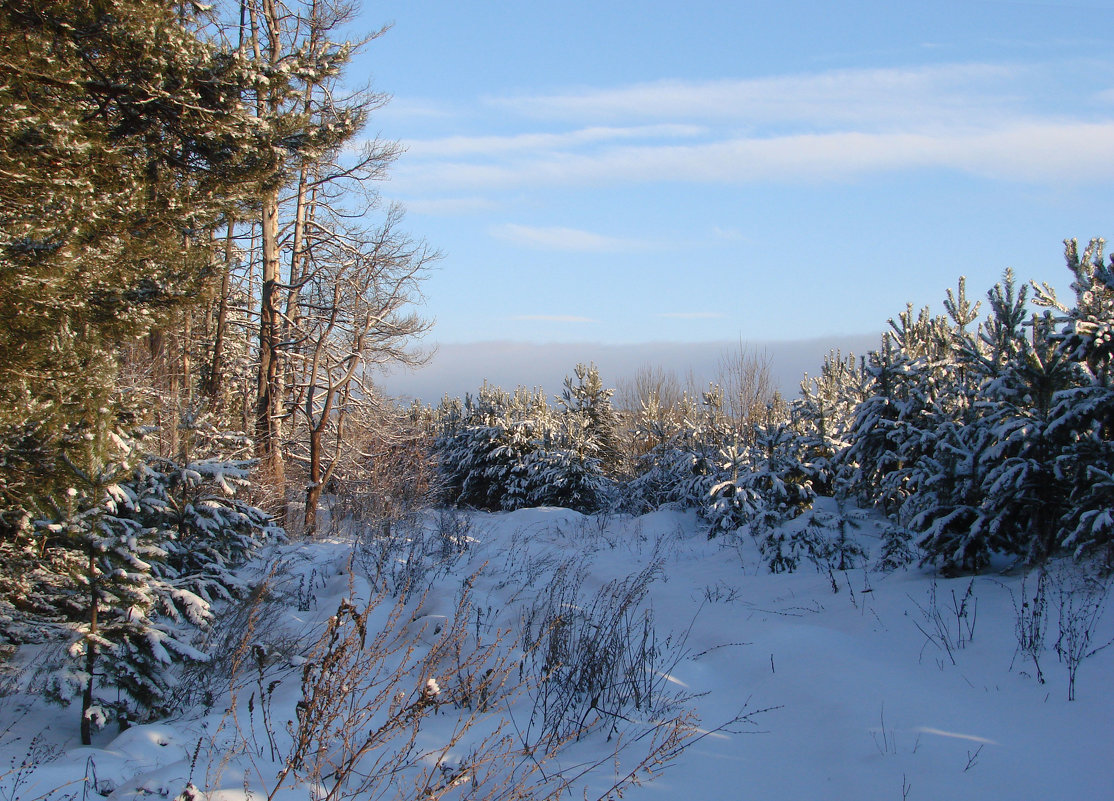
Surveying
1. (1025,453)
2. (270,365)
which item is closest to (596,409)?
(270,365)

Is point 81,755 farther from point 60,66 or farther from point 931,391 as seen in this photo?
point 931,391

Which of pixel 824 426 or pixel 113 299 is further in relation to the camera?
pixel 824 426

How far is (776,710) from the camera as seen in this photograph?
4.21m

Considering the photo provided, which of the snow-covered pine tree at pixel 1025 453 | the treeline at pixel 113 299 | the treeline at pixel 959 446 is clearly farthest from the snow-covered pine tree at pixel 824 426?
the treeline at pixel 113 299

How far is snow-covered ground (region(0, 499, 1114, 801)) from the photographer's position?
3211 mm

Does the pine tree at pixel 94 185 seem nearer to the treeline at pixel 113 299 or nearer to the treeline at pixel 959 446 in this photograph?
the treeline at pixel 113 299

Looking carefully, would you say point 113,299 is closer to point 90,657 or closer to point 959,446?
point 90,657

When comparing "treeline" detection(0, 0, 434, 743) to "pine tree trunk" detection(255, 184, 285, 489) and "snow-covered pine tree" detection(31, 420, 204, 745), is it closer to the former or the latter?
"snow-covered pine tree" detection(31, 420, 204, 745)

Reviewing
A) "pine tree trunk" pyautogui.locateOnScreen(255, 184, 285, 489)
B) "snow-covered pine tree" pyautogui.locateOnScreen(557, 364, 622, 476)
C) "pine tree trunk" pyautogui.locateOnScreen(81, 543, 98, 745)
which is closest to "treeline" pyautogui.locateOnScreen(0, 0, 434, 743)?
"pine tree trunk" pyautogui.locateOnScreen(81, 543, 98, 745)

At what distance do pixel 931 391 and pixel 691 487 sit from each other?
5.66m

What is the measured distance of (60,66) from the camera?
522cm

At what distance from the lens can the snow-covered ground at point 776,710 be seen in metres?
3.21

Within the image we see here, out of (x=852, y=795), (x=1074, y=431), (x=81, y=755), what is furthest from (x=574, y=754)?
(x=1074, y=431)

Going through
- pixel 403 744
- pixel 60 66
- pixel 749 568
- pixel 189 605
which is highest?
pixel 60 66
